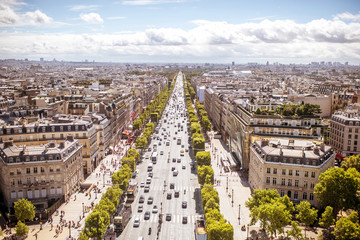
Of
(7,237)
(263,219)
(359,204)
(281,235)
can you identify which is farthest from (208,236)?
(7,237)

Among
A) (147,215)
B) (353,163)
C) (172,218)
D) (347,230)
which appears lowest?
(172,218)

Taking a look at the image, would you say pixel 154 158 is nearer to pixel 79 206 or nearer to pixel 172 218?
pixel 79 206

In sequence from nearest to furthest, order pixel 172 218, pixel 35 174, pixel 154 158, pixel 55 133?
pixel 172 218 → pixel 35 174 → pixel 55 133 → pixel 154 158

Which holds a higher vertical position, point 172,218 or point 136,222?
point 136,222

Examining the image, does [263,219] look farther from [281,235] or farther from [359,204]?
[359,204]

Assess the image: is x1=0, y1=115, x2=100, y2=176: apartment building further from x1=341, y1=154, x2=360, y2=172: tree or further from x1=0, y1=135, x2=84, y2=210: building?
x1=341, y1=154, x2=360, y2=172: tree

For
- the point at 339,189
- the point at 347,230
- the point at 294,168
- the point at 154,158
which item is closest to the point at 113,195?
the point at 294,168

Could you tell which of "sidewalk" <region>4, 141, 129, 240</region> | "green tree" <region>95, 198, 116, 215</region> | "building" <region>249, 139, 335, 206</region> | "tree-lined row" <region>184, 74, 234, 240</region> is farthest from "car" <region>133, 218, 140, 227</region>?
"building" <region>249, 139, 335, 206</region>
